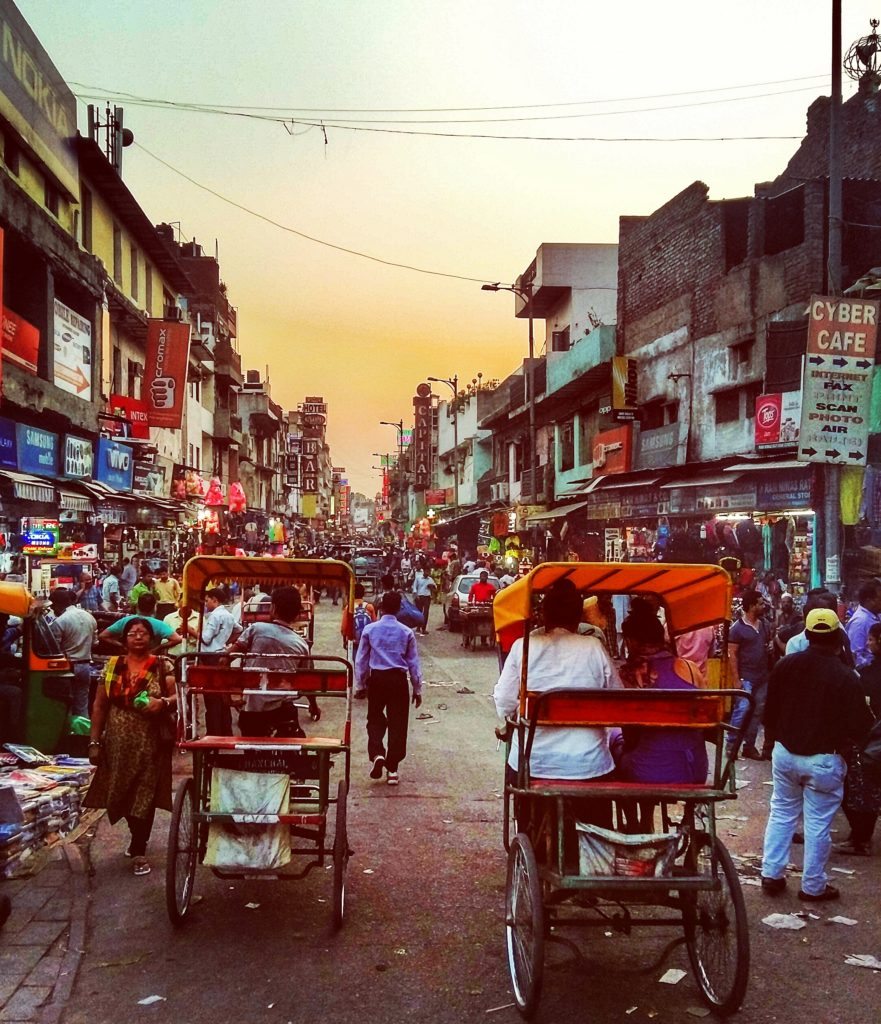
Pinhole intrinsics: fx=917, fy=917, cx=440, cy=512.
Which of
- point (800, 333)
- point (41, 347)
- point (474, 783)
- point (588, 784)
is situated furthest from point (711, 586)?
point (41, 347)

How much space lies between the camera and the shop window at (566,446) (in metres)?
34.0

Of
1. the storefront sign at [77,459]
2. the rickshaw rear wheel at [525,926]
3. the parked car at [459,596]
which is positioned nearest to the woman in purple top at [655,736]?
the rickshaw rear wheel at [525,926]

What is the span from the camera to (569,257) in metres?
40.8

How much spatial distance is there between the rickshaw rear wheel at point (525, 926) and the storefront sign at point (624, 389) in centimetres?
Result: 2200

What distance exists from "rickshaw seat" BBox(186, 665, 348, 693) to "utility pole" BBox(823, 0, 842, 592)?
8610 mm

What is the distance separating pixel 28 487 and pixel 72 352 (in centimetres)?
644

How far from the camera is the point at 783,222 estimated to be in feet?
69.6

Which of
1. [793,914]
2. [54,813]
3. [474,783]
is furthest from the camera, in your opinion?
[474,783]

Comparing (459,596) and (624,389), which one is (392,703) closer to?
(459,596)

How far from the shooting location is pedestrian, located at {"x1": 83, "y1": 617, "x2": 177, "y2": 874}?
6.53 m

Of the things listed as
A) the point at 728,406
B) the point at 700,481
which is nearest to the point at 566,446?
the point at 728,406

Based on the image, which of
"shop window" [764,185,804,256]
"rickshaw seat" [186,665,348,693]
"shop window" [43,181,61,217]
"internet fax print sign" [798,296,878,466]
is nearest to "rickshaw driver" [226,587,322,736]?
"rickshaw seat" [186,665,348,693]

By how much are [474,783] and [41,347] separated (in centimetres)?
1502

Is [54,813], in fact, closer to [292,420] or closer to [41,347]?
[41,347]
